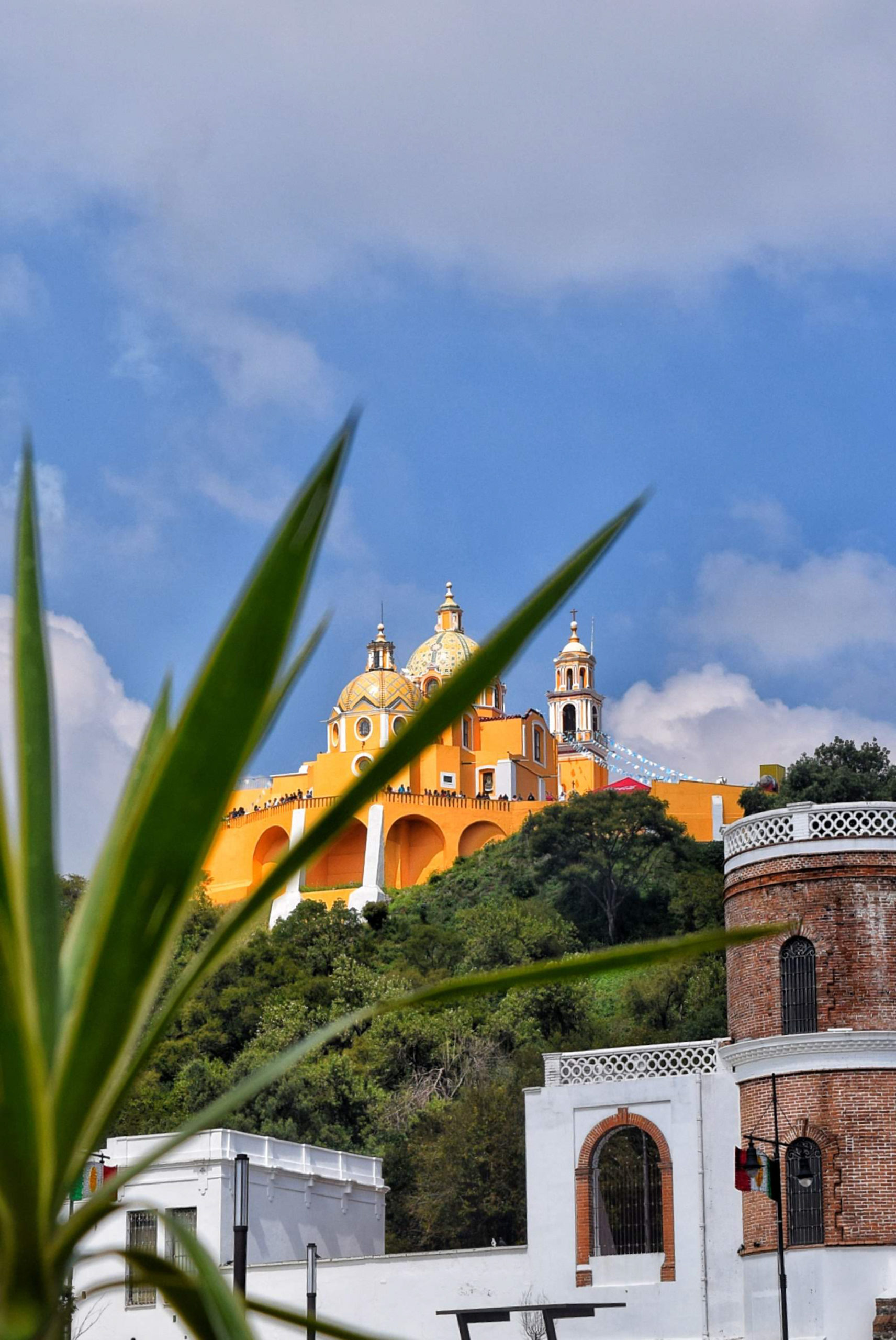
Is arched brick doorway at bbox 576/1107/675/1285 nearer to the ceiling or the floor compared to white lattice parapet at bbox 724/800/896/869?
nearer to the floor

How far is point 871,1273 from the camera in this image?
27.3 meters

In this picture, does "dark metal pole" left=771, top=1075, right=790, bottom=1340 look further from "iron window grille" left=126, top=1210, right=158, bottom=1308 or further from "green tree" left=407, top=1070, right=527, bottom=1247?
"green tree" left=407, top=1070, right=527, bottom=1247

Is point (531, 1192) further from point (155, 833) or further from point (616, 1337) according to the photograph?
point (155, 833)

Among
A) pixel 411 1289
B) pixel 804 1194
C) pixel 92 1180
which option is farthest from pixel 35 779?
pixel 411 1289

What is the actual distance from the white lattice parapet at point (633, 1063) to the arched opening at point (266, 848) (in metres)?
52.4

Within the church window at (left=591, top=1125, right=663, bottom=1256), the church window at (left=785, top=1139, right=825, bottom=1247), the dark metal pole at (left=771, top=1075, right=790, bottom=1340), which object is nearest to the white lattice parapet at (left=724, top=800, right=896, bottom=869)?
the dark metal pole at (left=771, top=1075, right=790, bottom=1340)

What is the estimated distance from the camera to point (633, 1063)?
30.5 metres

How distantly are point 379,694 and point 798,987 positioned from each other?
5713 cm

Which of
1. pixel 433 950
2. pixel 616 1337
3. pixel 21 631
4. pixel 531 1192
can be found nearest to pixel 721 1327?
pixel 616 1337

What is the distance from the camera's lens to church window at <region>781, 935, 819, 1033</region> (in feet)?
93.6

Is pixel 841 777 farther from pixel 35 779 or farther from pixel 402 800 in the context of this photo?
pixel 35 779

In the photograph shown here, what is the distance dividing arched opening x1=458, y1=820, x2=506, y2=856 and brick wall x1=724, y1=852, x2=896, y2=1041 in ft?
172

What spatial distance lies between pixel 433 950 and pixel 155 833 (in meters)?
61.8

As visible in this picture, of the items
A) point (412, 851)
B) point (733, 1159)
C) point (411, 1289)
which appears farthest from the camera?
point (412, 851)
